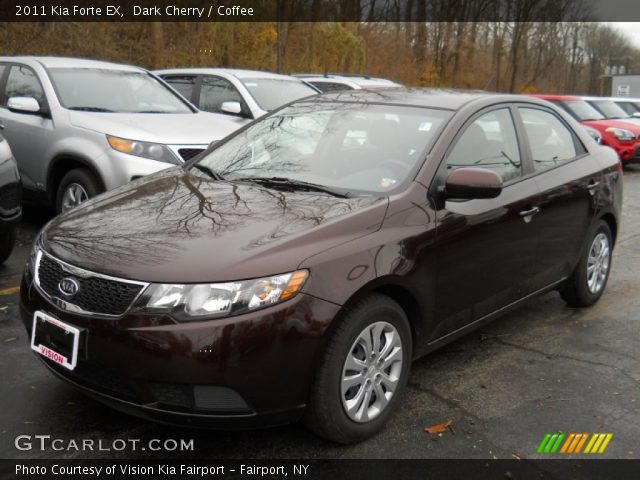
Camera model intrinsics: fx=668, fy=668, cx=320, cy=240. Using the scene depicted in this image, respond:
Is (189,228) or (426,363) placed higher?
(189,228)

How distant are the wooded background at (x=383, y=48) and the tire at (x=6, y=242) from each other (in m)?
12.5

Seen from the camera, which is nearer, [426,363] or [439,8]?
[426,363]

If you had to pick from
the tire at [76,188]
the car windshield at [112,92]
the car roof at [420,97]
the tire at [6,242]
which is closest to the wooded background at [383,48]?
the car windshield at [112,92]

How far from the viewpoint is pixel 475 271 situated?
3.61m

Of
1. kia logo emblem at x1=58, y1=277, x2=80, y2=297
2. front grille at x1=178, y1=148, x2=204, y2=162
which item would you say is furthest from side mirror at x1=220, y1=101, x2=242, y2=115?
kia logo emblem at x1=58, y1=277, x2=80, y2=297

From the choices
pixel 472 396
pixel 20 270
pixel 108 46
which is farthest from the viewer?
pixel 108 46

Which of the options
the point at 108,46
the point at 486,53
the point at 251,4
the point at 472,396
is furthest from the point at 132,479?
the point at 486,53

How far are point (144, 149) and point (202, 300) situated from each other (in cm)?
371

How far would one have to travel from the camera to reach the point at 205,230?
2.90m

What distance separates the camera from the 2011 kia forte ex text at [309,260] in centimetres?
259

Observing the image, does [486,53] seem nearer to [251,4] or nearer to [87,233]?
[251,4]

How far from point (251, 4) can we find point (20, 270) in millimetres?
20135
